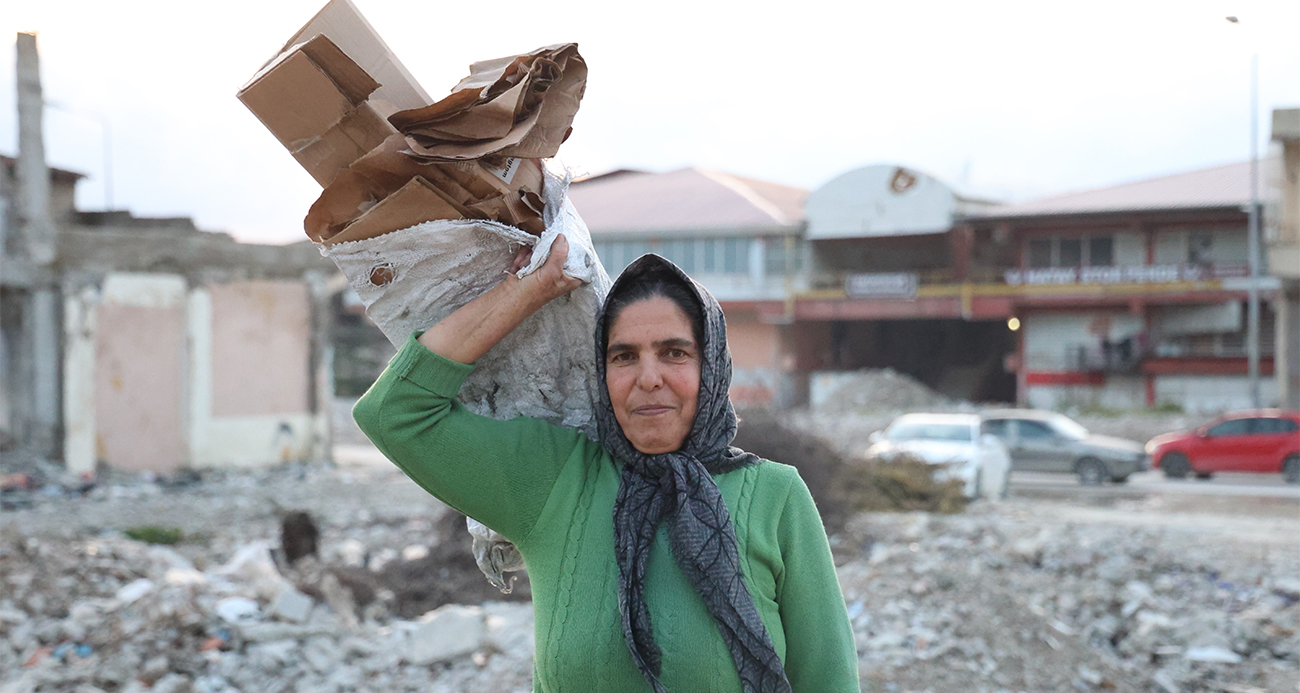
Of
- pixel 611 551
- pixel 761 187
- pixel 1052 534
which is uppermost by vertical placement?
pixel 761 187

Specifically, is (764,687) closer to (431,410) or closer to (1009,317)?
(431,410)

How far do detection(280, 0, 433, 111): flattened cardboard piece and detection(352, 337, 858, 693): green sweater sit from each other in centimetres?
49

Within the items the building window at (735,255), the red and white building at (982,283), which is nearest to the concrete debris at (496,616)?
the red and white building at (982,283)

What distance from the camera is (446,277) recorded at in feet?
6.79

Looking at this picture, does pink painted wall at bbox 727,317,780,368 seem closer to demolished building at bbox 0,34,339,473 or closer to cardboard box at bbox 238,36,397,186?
demolished building at bbox 0,34,339,473

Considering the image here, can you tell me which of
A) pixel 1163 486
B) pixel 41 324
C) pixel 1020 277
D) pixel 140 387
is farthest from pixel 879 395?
pixel 41 324

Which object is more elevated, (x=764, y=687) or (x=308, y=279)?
(x=308, y=279)

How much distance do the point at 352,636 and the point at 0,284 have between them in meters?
12.4

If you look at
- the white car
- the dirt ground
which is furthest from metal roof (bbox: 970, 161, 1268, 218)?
the dirt ground

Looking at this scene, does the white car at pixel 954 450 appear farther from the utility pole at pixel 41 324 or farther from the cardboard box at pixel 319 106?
the cardboard box at pixel 319 106

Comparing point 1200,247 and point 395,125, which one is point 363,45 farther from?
point 1200,247

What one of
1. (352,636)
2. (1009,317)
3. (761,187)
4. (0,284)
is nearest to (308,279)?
(0,284)

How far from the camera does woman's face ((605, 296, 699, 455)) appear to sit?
202 cm

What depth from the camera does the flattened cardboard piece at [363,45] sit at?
75.5 inches
